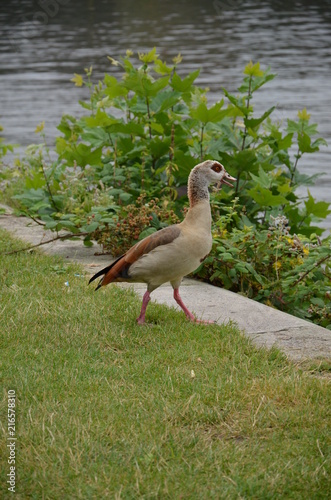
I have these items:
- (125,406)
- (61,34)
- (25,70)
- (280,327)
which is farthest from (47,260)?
(61,34)

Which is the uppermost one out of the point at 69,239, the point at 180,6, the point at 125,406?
the point at 125,406

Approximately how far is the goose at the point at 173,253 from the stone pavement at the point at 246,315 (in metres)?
0.34

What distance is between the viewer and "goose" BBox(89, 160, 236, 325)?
4938 millimetres

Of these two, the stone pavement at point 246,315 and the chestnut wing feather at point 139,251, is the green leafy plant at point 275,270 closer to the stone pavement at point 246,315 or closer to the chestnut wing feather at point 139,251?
the stone pavement at point 246,315

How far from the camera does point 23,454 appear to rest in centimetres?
356

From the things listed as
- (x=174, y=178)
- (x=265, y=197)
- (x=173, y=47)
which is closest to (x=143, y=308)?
(x=265, y=197)

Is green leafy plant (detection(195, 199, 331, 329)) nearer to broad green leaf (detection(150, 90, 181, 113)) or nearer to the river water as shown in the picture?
broad green leaf (detection(150, 90, 181, 113))

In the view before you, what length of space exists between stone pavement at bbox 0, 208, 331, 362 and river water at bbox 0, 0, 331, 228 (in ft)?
10.8

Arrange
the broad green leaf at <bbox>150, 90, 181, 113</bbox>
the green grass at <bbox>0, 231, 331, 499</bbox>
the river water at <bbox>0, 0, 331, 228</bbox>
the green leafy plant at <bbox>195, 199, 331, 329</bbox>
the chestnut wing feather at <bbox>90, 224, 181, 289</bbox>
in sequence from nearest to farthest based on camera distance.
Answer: the green grass at <bbox>0, 231, 331, 499</bbox> → the chestnut wing feather at <bbox>90, 224, 181, 289</bbox> → the green leafy plant at <bbox>195, 199, 331, 329</bbox> → the broad green leaf at <bbox>150, 90, 181, 113</bbox> → the river water at <bbox>0, 0, 331, 228</bbox>

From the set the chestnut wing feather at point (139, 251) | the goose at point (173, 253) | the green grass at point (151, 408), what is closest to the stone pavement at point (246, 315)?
the green grass at point (151, 408)

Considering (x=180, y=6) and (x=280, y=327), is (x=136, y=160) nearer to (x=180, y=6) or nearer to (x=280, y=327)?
(x=280, y=327)

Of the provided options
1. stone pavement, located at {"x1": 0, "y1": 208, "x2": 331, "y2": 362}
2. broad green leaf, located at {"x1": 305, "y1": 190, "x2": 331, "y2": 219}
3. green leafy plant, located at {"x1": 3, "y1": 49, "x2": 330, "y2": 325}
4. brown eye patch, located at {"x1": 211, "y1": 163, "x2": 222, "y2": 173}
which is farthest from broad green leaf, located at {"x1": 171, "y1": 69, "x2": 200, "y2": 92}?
brown eye patch, located at {"x1": 211, "y1": 163, "x2": 222, "y2": 173}

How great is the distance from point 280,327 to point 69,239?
2.36 metres

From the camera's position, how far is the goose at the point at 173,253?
4.94 m
